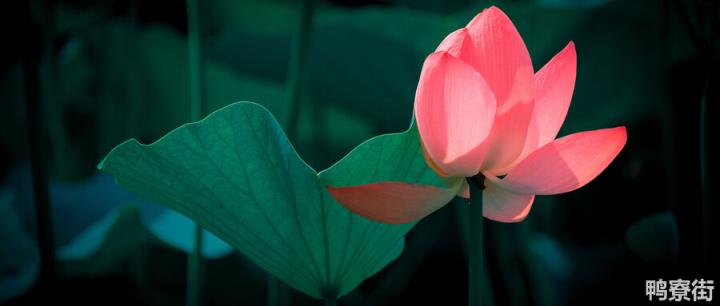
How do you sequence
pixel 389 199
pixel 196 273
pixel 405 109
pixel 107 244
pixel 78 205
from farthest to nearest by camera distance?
pixel 405 109 → pixel 78 205 → pixel 107 244 → pixel 196 273 → pixel 389 199

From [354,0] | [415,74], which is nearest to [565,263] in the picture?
[415,74]

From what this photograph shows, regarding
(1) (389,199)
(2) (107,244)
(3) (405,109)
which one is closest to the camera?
(1) (389,199)

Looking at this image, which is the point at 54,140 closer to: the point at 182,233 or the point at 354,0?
the point at 182,233

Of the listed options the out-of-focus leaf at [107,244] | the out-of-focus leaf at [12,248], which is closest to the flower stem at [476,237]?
the out-of-focus leaf at [107,244]

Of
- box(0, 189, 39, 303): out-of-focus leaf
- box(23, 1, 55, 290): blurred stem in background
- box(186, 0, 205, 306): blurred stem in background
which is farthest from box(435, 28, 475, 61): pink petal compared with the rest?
box(0, 189, 39, 303): out-of-focus leaf

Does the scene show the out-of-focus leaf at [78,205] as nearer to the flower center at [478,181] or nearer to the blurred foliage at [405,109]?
the blurred foliage at [405,109]

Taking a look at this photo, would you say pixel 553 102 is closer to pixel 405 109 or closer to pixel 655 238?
pixel 655 238

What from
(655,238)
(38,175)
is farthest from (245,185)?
(655,238)
